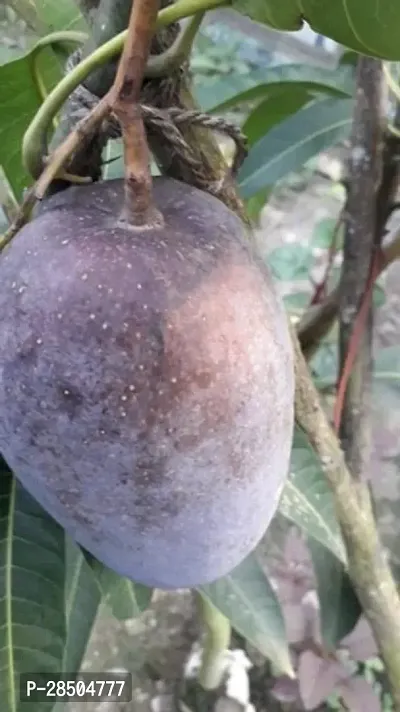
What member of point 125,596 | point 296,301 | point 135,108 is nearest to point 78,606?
point 125,596

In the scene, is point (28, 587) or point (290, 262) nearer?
point (28, 587)

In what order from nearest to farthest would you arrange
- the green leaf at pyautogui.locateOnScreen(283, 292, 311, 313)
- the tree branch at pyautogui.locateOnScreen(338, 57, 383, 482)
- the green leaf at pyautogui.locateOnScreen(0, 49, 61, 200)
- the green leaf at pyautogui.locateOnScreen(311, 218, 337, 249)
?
1. the green leaf at pyautogui.locateOnScreen(0, 49, 61, 200)
2. the tree branch at pyautogui.locateOnScreen(338, 57, 383, 482)
3. the green leaf at pyautogui.locateOnScreen(283, 292, 311, 313)
4. the green leaf at pyautogui.locateOnScreen(311, 218, 337, 249)

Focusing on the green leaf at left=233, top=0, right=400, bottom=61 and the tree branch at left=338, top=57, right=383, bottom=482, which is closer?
the green leaf at left=233, top=0, right=400, bottom=61

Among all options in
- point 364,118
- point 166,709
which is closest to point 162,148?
point 364,118

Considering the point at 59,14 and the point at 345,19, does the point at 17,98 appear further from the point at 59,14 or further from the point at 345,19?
the point at 345,19

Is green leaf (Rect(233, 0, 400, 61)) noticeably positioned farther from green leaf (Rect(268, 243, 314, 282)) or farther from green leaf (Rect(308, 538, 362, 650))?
green leaf (Rect(268, 243, 314, 282))

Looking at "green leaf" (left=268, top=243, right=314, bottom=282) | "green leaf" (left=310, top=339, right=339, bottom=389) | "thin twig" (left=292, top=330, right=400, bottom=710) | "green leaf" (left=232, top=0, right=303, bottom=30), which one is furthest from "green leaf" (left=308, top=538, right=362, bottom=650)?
"green leaf" (left=268, top=243, right=314, bottom=282)

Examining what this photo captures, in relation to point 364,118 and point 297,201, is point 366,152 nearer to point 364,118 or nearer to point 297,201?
point 364,118
